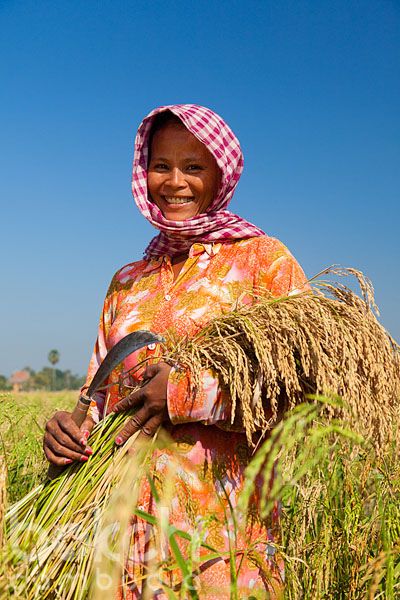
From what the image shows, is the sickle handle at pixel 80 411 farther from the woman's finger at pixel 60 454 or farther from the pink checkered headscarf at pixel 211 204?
the pink checkered headscarf at pixel 211 204

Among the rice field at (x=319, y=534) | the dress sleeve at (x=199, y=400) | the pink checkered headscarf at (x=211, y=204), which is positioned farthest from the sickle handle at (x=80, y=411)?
the pink checkered headscarf at (x=211, y=204)

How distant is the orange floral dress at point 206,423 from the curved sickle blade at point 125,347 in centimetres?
6

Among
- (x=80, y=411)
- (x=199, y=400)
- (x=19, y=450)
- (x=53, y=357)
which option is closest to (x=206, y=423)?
(x=199, y=400)

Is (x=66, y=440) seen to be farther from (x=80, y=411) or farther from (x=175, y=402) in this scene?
(x=175, y=402)

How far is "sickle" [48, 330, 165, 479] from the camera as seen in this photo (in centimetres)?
211

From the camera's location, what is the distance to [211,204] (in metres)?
2.73

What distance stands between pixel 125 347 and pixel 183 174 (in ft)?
2.95

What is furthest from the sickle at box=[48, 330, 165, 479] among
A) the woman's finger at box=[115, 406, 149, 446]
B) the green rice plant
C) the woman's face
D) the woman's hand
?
the green rice plant

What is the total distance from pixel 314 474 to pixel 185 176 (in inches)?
A: 55.1

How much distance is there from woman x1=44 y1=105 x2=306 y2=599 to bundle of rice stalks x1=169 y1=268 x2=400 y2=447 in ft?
0.37

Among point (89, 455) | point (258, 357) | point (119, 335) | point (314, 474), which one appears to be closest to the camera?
point (258, 357)

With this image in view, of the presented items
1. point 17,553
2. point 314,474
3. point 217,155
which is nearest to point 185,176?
point 217,155

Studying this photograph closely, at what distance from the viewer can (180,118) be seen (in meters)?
2.62

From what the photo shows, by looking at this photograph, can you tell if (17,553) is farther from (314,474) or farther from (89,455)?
(314,474)
